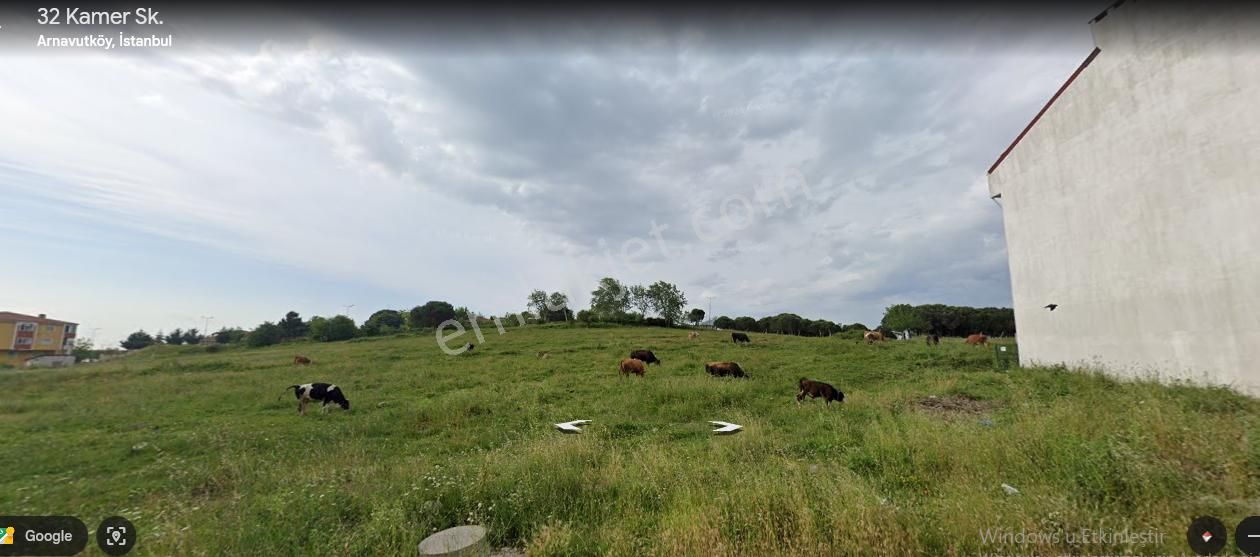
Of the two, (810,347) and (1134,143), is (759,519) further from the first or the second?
(810,347)

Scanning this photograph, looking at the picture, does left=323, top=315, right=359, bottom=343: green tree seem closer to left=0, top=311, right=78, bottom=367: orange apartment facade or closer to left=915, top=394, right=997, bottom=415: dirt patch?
left=0, top=311, right=78, bottom=367: orange apartment facade

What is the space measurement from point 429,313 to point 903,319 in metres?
81.6

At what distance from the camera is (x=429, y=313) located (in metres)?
79.5

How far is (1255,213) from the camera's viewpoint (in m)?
9.08

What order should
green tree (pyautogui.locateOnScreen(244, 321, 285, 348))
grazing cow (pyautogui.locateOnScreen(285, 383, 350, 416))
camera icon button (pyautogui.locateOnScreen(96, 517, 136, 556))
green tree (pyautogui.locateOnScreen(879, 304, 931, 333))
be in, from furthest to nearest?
green tree (pyautogui.locateOnScreen(879, 304, 931, 333)) < green tree (pyautogui.locateOnScreen(244, 321, 285, 348)) < grazing cow (pyautogui.locateOnScreen(285, 383, 350, 416)) < camera icon button (pyautogui.locateOnScreen(96, 517, 136, 556))

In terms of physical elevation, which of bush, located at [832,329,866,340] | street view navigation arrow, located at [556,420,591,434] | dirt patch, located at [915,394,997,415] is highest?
bush, located at [832,329,866,340]

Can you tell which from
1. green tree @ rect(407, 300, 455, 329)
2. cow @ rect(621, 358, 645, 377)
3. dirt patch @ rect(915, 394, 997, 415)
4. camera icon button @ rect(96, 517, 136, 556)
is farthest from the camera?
green tree @ rect(407, 300, 455, 329)

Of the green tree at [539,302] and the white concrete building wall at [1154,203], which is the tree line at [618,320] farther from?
the white concrete building wall at [1154,203]

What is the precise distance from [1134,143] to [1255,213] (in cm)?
338

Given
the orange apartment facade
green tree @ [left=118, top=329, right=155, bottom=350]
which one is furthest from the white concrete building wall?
green tree @ [left=118, top=329, right=155, bottom=350]

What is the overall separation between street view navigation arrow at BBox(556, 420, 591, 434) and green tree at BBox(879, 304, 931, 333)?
68.4 meters

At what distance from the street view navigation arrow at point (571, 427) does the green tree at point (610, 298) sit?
58256 mm

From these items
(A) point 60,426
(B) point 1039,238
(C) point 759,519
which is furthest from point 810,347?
(A) point 60,426

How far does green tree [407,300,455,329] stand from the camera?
7800 cm
